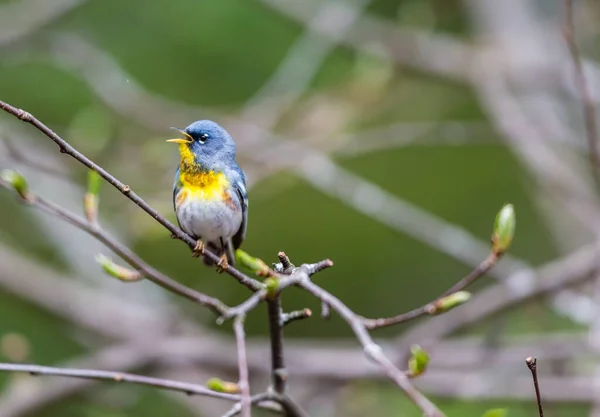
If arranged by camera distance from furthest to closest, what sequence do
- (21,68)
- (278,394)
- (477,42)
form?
(21,68) → (477,42) → (278,394)

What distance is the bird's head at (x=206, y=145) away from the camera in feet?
5.69

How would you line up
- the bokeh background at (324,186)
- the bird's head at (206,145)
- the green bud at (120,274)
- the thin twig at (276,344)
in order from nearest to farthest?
the thin twig at (276,344), the green bud at (120,274), the bird's head at (206,145), the bokeh background at (324,186)

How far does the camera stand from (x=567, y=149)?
4.22m

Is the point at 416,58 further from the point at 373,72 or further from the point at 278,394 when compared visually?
the point at 278,394

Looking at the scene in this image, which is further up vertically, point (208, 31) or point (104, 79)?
point (208, 31)

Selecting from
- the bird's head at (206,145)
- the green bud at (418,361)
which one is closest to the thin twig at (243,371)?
the green bud at (418,361)

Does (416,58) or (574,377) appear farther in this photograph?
(416,58)

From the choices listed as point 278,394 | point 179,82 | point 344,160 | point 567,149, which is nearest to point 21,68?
point 179,82

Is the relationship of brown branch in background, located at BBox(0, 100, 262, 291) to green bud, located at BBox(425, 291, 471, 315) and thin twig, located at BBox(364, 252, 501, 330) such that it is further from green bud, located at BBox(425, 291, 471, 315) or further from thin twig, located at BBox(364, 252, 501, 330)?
green bud, located at BBox(425, 291, 471, 315)

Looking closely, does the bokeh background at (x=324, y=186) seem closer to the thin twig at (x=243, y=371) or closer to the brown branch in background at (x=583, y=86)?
the brown branch in background at (x=583, y=86)

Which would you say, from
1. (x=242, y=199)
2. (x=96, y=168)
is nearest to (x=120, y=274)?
(x=96, y=168)

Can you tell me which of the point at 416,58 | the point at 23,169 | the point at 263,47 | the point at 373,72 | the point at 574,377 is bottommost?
the point at 574,377

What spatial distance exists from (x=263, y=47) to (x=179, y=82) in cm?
59

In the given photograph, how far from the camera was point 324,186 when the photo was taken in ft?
10.4
